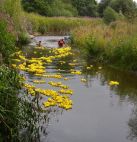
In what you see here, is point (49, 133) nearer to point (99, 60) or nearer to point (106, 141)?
point (106, 141)

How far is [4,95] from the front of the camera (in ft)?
25.1

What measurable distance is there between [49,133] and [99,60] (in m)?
9.82

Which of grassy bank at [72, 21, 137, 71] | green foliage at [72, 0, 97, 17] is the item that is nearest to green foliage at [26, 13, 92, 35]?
grassy bank at [72, 21, 137, 71]

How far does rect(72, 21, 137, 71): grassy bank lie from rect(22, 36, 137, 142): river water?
178 cm

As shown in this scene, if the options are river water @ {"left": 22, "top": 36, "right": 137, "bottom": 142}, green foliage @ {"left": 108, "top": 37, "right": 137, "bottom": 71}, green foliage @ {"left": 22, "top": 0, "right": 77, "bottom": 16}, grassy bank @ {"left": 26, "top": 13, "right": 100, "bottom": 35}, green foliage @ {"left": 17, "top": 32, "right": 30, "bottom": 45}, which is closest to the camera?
river water @ {"left": 22, "top": 36, "right": 137, "bottom": 142}

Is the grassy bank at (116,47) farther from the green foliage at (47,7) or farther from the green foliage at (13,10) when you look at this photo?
the green foliage at (47,7)

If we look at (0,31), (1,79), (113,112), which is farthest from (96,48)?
(1,79)

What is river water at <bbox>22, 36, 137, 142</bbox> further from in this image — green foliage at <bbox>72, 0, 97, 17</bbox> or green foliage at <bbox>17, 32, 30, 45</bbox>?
green foliage at <bbox>72, 0, 97, 17</bbox>

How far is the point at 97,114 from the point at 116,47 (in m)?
7.53

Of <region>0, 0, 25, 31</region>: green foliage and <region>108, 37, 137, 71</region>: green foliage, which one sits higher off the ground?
<region>0, 0, 25, 31</region>: green foliage

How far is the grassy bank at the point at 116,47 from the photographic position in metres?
16.4

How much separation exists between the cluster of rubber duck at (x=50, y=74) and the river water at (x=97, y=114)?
27cm

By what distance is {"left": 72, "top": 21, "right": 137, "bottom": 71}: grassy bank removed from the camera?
53.8 ft

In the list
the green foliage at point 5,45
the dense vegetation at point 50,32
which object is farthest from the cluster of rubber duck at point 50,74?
the dense vegetation at point 50,32
